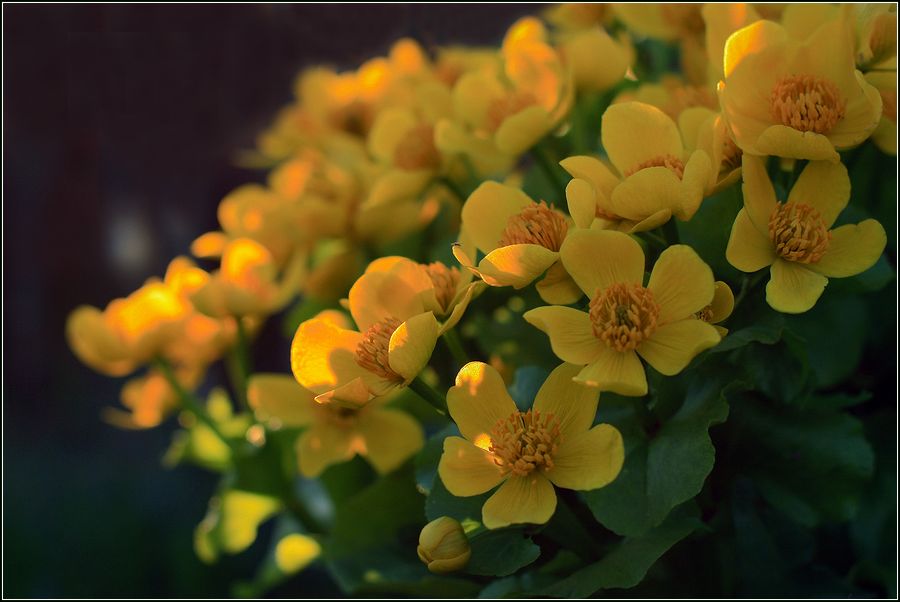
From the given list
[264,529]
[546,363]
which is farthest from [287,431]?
[264,529]

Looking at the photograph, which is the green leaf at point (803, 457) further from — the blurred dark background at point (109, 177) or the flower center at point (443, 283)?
the blurred dark background at point (109, 177)

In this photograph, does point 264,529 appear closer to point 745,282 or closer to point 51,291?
point 51,291

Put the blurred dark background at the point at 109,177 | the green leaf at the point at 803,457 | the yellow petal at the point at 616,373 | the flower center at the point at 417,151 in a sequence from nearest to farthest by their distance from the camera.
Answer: the yellow petal at the point at 616,373
the green leaf at the point at 803,457
the flower center at the point at 417,151
the blurred dark background at the point at 109,177

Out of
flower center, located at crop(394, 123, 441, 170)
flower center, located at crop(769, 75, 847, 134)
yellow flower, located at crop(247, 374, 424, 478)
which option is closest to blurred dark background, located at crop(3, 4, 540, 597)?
flower center, located at crop(394, 123, 441, 170)

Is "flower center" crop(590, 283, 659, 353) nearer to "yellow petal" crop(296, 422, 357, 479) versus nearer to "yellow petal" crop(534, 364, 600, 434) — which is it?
"yellow petal" crop(534, 364, 600, 434)

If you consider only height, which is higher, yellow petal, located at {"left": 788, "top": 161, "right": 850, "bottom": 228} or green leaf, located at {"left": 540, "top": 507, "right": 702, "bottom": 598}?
yellow petal, located at {"left": 788, "top": 161, "right": 850, "bottom": 228}

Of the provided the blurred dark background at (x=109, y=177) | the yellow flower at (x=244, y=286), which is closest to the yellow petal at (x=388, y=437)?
the yellow flower at (x=244, y=286)
